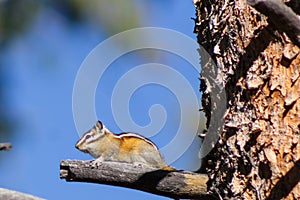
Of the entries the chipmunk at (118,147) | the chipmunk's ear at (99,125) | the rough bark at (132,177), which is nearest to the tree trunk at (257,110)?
the rough bark at (132,177)

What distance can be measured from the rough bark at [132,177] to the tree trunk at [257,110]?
9 cm

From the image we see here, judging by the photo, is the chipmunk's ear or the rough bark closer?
the rough bark

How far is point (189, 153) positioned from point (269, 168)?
62 cm

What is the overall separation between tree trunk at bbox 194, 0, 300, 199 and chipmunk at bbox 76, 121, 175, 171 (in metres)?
0.38

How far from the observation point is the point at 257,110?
6.67 feet

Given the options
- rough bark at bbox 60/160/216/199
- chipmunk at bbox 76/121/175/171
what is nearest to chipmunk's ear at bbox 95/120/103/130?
chipmunk at bbox 76/121/175/171

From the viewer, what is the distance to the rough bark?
6.69ft

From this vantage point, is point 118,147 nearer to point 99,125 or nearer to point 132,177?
point 99,125

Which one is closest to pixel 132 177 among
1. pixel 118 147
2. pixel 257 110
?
pixel 257 110

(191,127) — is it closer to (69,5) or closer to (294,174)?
(294,174)

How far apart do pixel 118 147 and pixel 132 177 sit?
0.63 metres

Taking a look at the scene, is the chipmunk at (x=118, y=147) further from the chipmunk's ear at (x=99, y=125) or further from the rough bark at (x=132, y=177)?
the rough bark at (x=132, y=177)

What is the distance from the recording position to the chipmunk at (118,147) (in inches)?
98.5

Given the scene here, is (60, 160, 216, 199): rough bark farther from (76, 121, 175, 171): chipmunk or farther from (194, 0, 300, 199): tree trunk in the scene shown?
(76, 121, 175, 171): chipmunk
